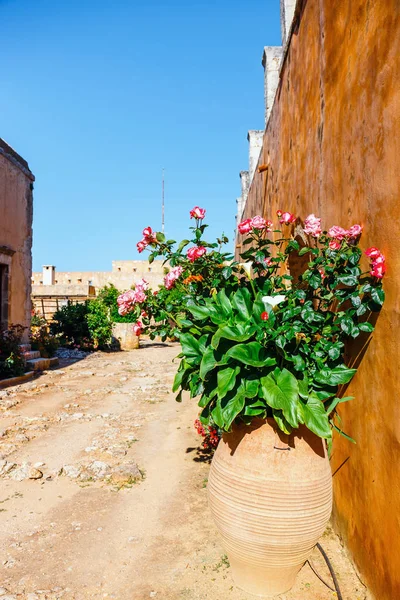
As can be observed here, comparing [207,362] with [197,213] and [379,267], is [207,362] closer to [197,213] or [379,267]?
[379,267]

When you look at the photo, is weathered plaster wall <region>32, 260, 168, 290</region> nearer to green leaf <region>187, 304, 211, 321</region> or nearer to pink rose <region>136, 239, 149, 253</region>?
pink rose <region>136, 239, 149, 253</region>

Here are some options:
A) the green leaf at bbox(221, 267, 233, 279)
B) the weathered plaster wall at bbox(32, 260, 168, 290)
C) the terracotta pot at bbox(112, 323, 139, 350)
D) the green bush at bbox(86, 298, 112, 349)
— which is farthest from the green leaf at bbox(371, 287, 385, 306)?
the weathered plaster wall at bbox(32, 260, 168, 290)

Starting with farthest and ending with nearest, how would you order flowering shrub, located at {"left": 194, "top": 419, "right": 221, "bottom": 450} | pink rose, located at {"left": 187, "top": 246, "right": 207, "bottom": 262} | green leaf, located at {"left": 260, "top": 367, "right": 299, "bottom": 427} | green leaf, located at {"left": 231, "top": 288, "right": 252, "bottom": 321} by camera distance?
flowering shrub, located at {"left": 194, "top": 419, "right": 221, "bottom": 450} < pink rose, located at {"left": 187, "top": 246, "right": 207, "bottom": 262} < green leaf, located at {"left": 231, "top": 288, "right": 252, "bottom": 321} < green leaf, located at {"left": 260, "top": 367, "right": 299, "bottom": 427}

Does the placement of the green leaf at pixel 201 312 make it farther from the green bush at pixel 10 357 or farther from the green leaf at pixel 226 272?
the green bush at pixel 10 357

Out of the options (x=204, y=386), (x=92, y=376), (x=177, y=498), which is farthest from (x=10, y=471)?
(x=92, y=376)

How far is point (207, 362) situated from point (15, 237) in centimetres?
817

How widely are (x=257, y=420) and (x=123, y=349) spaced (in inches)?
471

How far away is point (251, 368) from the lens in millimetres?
2227

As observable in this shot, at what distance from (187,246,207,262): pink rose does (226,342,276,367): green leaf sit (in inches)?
33.0

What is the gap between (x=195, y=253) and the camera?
2832 millimetres

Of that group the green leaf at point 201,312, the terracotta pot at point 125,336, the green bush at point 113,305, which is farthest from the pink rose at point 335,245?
the green bush at point 113,305

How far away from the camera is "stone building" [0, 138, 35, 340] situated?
8820 mm

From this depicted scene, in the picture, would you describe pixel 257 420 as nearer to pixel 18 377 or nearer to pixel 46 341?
pixel 18 377

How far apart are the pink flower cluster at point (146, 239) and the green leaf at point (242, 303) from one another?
83 centimetres
